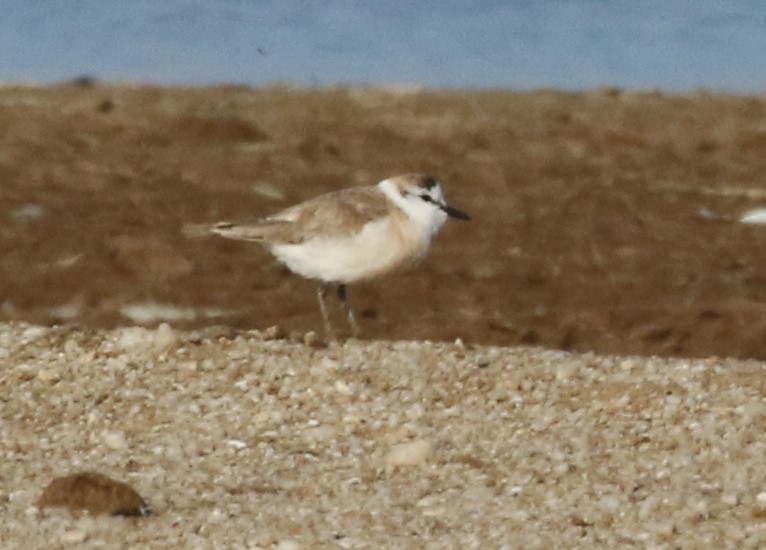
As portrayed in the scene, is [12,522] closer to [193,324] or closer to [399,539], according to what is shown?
[399,539]

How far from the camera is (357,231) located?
11617 millimetres

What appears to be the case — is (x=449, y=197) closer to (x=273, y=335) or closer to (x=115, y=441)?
(x=273, y=335)

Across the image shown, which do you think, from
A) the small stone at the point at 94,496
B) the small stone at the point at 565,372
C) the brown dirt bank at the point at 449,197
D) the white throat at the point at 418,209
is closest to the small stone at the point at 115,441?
the small stone at the point at 94,496

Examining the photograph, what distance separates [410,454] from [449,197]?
12.6 m

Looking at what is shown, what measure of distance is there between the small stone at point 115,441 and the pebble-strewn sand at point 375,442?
10mm

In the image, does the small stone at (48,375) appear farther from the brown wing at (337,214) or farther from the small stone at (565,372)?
the small stone at (565,372)

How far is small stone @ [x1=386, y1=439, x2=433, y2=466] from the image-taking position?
30.5ft

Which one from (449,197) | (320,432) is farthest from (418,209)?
(449,197)

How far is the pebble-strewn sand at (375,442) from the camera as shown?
8.30 m

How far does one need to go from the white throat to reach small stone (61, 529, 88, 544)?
13.6ft

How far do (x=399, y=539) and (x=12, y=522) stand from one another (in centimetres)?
159

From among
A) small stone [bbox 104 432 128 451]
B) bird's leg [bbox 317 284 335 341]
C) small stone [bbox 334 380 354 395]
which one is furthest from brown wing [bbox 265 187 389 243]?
small stone [bbox 104 432 128 451]

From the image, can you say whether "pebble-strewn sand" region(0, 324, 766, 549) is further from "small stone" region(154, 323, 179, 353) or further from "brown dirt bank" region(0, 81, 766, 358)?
"brown dirt bank" region(0, 81, 766, 358)

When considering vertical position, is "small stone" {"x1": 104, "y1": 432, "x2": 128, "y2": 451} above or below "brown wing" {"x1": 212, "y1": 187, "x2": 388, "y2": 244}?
below
